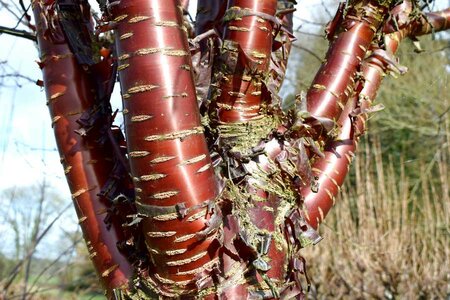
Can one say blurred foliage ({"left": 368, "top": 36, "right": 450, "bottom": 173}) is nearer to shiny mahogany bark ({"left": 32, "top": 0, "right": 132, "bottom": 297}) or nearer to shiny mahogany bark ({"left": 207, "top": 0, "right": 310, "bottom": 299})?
shiny mahogany bark ({"left": 207, "top": 0, "right": 310, "bottom": 299})

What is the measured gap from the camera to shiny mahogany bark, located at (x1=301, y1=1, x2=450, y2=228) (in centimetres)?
163

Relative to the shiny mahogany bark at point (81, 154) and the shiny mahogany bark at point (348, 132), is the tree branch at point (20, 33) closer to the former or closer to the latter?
the shiny mahogany bark at point (81, 154)

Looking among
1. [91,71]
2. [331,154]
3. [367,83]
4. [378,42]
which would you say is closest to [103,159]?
[91,71]

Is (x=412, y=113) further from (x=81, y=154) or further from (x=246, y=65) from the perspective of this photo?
(x=81, y=154)

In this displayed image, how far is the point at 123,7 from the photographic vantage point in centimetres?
117

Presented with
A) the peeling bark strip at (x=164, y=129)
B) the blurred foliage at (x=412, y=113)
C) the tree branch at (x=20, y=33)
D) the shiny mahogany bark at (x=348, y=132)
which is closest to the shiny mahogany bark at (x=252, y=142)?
the peeling bark strip at (x=164, y=129)

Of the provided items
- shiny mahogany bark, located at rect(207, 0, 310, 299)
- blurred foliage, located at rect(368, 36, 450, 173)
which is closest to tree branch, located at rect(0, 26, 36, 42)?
shiny mahogany bark, located at rect(207, 0, 310, 299)

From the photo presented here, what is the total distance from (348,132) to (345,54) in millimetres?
235

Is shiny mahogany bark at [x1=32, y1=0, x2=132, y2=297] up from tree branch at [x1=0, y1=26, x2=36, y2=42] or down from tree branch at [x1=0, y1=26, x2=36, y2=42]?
down

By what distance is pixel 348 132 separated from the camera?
176 cm

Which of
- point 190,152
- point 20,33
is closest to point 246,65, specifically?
point 190,152

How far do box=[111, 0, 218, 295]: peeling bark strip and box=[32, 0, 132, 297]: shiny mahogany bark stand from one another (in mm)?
181

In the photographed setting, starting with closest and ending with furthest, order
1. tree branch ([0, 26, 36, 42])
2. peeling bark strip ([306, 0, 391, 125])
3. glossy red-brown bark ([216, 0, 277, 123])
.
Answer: glossy red-brown bark ([216, 0, 277, 123]) < peeling bark strip ([306, 0, 391, 125]) < tree branch ([0, 26, 36, 42])

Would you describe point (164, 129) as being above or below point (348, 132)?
above
